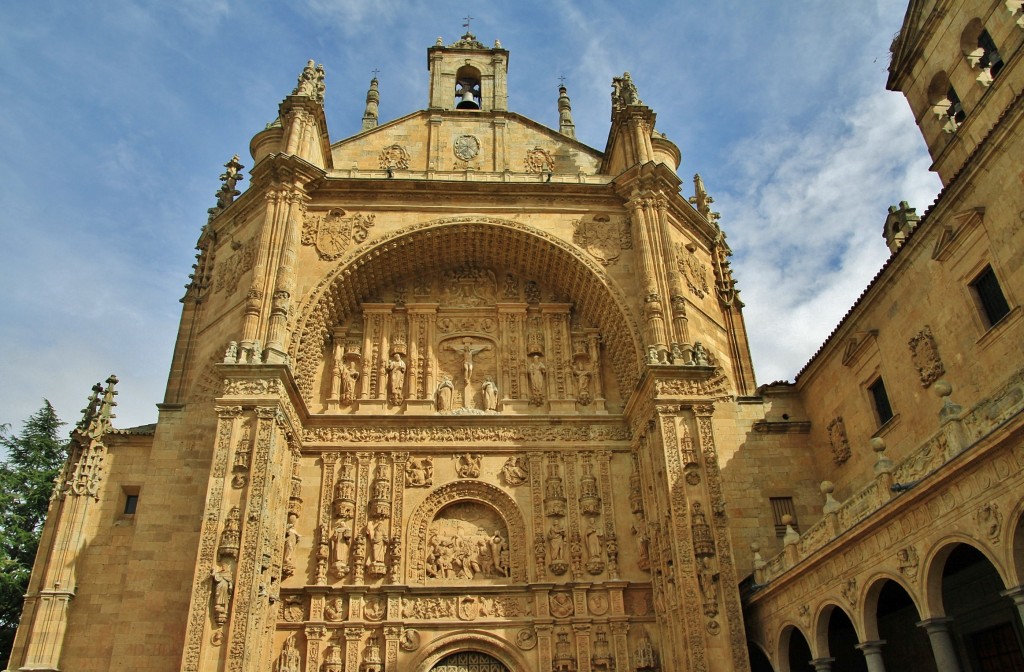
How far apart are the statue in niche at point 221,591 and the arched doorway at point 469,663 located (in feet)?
14.0

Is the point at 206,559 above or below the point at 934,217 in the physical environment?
below

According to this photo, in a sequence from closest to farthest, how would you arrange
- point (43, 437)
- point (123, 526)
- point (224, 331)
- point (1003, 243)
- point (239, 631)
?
point (1003, 243) → point (239, 631) → point (123, 526) → point (224, 331) → point (43, 437)

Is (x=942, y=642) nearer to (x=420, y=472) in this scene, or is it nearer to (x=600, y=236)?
(x=420, y=472)

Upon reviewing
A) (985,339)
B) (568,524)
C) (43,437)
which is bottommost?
(568,524)

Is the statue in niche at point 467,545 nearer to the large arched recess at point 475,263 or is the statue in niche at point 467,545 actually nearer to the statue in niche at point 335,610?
the statue in niche at point 335,610

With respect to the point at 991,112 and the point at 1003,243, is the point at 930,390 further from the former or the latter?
the point at 991,112

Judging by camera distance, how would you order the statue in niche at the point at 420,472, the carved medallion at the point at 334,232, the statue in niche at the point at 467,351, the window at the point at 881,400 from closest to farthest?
1. the window at the point at 881,400
2. the statue in niche at the point at 420,472
3. the carved medallion at the point at 334,232
4. the statue in niche at the point at 467,351

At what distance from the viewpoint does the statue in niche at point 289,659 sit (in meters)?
13.9

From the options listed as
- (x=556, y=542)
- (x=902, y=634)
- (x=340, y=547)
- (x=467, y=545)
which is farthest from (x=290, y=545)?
(x=902, y=634)

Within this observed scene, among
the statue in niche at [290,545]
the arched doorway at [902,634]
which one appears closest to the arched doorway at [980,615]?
the arched doorway at [902,634]

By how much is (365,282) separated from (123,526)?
7.23 m

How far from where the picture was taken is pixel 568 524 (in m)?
15.7

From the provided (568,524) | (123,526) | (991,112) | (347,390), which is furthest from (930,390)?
(123,526)

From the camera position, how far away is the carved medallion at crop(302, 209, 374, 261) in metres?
17.4
